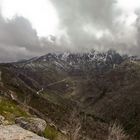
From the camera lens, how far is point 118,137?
172125mm

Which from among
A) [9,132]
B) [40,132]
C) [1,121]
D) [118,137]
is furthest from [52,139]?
[118,137]

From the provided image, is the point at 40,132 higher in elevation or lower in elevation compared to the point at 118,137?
higher

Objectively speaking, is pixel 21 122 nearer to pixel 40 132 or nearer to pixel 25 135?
pixel 40 132

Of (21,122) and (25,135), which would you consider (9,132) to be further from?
(21,122)

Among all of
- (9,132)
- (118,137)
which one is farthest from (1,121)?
(118,137)

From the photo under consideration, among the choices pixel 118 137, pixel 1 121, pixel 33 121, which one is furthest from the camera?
pixel 118 137

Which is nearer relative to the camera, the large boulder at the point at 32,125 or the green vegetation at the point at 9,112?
the large boulder at the point at 32,125

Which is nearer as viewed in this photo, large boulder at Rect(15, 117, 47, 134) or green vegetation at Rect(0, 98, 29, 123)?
large boulder at Rect(15, 117, 47, 134)

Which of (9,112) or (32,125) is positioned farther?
(9,112)

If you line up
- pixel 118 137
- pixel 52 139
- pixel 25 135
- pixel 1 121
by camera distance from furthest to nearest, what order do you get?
pixel 118 137 → pixel 52 139 → pixel 1 121 → pixel 25 135

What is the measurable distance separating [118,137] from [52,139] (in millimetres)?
143410

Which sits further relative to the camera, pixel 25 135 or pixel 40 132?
pixel 40 132

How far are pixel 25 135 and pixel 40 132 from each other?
940 centimetres

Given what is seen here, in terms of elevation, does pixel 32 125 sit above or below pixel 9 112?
below
